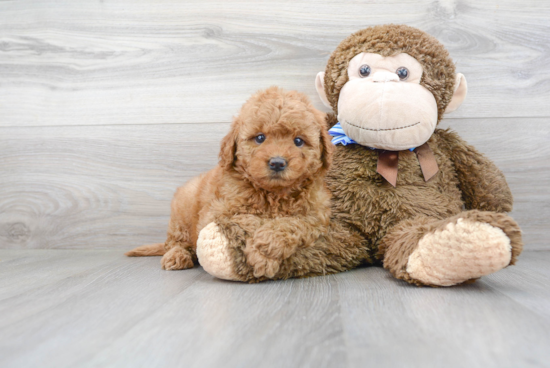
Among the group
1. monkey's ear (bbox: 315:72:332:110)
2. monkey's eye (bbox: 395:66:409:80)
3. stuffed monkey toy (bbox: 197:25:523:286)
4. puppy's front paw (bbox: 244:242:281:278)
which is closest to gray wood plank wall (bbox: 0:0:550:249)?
monkey's ear (bbox: 315:72:332:110)

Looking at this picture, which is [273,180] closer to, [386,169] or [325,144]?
[325,144]

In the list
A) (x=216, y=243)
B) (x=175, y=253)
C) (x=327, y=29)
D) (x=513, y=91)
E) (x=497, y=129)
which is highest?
(x=327, y=29)

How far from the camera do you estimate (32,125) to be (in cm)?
159

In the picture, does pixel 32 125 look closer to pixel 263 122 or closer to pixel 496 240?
pixel 263 122

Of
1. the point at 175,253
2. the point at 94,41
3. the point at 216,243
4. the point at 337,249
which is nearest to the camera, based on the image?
the point at 216,243

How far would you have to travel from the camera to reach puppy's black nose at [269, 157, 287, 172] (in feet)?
3.16

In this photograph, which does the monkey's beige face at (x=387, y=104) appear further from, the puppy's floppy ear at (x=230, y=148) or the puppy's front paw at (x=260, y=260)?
the puppy's front paw at (x=260, y=260)

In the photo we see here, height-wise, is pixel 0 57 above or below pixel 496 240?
above

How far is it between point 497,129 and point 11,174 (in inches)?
65.9

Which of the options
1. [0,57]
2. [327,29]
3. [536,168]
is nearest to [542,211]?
[536,168]

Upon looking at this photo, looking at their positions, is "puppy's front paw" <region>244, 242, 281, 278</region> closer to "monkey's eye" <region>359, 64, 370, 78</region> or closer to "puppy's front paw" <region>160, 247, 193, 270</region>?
"puppy's front paw" <region>160, 247, 193, 270</region>

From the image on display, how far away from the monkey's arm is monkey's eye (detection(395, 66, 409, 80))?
0.85 feet

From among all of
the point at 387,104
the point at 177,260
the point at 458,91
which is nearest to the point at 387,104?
the point at 387,104

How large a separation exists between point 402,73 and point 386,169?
0.25 meters
